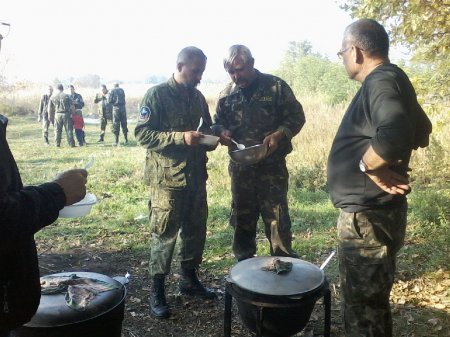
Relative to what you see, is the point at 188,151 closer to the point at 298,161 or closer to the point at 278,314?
the point at 278,314

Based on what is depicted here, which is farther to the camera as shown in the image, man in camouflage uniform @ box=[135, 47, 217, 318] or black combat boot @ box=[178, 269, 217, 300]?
black combat boot @ box=[178, 269, 217, 300]

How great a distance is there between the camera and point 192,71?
11.7ft

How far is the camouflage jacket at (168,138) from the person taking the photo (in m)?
3.48

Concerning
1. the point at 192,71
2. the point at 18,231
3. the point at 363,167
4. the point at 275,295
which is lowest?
the point at 275,295

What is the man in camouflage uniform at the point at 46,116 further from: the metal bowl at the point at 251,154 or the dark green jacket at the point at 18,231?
the dark green jacket at the point at 18,231

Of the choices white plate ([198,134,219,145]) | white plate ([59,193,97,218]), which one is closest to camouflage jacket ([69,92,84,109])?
white plate ([198,134,219,145])

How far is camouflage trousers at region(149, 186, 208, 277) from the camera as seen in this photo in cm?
355

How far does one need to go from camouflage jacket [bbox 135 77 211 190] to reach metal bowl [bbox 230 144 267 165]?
0.33 meters

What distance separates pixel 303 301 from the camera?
240 centimetres

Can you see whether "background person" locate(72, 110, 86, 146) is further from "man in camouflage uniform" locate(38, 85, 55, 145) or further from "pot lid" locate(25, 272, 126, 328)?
"pot lid" locate(25, 272, 126, 328)

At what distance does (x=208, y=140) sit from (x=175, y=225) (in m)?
0.86

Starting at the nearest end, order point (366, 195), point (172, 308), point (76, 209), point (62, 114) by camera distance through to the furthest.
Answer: point (366, 195) < point (76, 209) < point (172, 308) < point (62, 114)

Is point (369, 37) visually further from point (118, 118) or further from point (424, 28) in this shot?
point (118, 118)

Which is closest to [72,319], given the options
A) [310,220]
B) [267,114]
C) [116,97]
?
[267,114]
